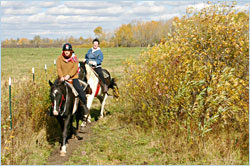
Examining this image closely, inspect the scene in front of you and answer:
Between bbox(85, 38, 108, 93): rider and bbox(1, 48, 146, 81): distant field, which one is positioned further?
bbox(1, 48, 146, 81): distant field

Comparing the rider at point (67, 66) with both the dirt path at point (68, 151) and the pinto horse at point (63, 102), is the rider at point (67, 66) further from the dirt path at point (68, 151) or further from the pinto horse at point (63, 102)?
the dirt path at point (68, 151)

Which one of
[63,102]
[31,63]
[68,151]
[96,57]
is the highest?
[96,57]

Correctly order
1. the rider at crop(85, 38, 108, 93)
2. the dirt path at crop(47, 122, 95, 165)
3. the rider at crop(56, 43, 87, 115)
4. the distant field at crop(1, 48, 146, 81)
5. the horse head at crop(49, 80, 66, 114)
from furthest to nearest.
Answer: the distant field at crop(1, 48, 146, 81)
the rider at crop(85, 38, 108, 93)
the rider at crop(56, 43, 87, 115)
the dirt path at crop(47, 122, 95, 165)
the horse head at crop(49, 80, 66, 114)

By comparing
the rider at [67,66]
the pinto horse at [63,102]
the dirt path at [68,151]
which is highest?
the rider at [67,66]

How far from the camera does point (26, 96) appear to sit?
319 inches

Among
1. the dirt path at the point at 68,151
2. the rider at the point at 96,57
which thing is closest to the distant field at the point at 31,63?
the rider at the point at 96,57

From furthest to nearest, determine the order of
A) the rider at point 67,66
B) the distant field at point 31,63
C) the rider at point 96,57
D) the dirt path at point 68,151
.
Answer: the distant field at point 31,63, the rider at point 96,57, the rider at point 67,66, the dirt path at point 68,151

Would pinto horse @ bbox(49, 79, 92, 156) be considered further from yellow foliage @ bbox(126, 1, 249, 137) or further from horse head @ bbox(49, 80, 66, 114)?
yellow foliage @ bbox(126, 1, 249, 137)

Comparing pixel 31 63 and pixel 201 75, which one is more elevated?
pixel 201 75

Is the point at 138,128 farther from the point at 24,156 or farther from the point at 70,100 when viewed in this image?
the point at 24,156

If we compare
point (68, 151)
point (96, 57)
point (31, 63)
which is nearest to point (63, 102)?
point (68, 151)

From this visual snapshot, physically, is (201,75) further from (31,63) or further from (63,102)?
(31,63)

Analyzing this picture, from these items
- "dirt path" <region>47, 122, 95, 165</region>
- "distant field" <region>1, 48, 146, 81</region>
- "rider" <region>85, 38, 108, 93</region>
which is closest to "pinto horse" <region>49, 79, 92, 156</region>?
"dirt path" <region>47, 122, 95, 165</region>

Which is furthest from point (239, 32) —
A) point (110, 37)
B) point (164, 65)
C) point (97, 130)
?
point (110, 37)
